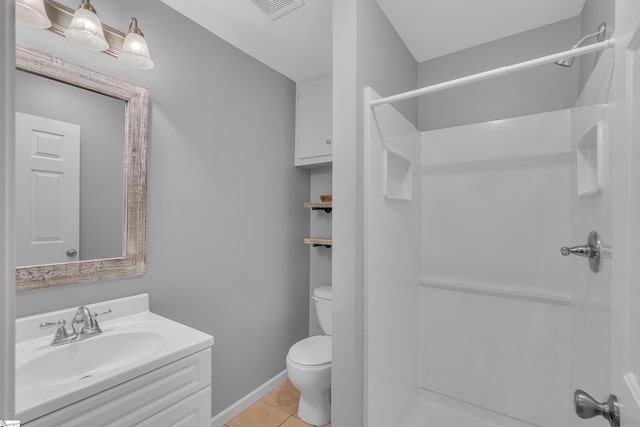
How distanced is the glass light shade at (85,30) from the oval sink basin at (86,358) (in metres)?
1.21

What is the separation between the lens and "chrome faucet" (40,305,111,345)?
1.13m

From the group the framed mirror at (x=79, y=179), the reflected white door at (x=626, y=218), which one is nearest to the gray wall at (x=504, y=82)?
the reflected white door at (x=626, y=218)

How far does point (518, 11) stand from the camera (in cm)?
166

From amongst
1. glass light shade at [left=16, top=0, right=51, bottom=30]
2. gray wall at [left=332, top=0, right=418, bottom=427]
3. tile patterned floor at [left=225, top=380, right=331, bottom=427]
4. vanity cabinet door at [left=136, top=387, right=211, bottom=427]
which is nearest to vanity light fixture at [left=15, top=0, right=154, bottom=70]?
glass light shade at [left=16, top=0, right=51, bottom=30]

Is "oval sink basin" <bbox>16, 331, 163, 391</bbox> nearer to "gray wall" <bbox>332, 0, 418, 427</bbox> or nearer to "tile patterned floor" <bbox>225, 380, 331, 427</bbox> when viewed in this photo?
"gray wall" <bbox>332, 0, 418, 427</bbox>

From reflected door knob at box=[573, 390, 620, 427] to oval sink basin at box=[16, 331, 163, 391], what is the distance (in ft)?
4.24

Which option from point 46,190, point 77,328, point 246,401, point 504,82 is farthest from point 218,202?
point 504,82

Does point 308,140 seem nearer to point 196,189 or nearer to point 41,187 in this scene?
point 196,189

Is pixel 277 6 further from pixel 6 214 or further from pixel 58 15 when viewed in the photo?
pixel 6 214

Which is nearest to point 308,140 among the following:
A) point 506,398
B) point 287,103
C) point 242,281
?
point 287,103

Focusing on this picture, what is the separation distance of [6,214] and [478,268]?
2150 millimetres

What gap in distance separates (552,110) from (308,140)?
164cm

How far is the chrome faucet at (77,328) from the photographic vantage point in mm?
1128

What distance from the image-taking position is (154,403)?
1.01m
